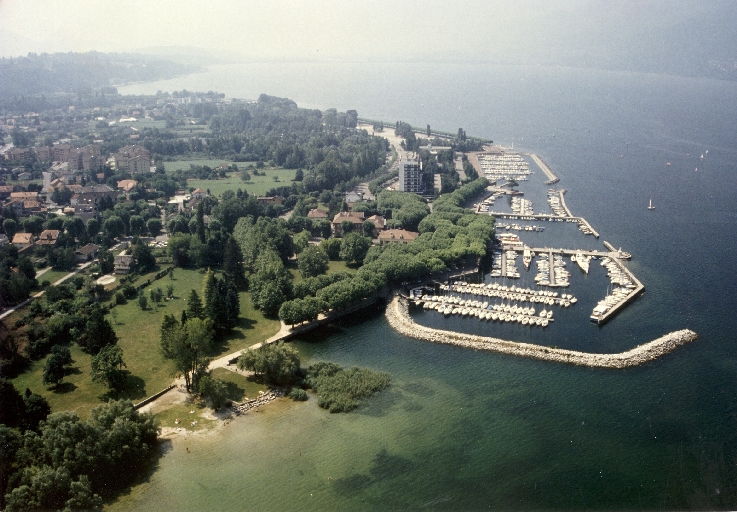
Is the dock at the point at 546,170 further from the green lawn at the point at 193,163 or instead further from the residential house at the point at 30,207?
the residential house at the point at 30,207

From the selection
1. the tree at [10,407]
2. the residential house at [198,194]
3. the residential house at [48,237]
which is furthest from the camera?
the residential house at [198,194]

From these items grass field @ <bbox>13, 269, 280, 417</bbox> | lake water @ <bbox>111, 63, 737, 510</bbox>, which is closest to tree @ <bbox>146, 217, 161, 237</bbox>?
grass field @ <bbox>13, 269, 280, 417</bbox>

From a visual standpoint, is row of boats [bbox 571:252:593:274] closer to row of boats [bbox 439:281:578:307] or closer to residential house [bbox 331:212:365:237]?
row of boats [bbox 439:281:578:307]

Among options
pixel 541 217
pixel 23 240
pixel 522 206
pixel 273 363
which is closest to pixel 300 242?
pixel 273 363

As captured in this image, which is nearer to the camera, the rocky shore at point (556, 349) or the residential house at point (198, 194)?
the rocky shore at point (556, 349)

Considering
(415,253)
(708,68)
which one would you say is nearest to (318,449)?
(415,253)

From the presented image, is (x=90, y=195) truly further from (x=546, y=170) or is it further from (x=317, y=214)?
(x=546, y=170)

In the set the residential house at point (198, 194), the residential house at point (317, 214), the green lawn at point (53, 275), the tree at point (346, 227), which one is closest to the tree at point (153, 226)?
the residential house at point (198, 194)
